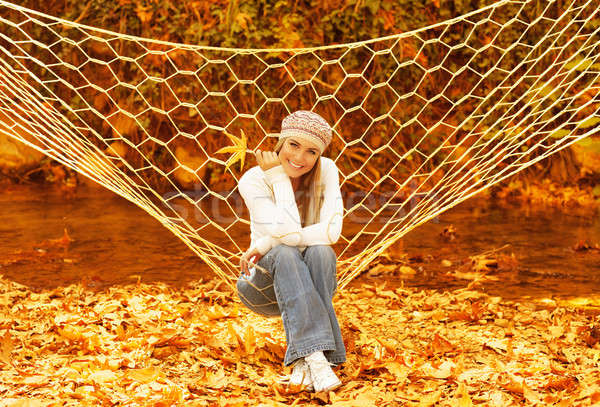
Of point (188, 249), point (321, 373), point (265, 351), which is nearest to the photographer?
point (321, 373)

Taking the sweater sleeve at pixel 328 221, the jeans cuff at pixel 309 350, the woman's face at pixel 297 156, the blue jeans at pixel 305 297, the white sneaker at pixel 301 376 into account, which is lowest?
the white sneaker at pixel 301 376

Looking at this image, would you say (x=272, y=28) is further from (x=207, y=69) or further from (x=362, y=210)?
(x=362, y=210)

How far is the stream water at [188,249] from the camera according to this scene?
258cm

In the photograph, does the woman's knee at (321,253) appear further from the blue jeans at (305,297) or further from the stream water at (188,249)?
the stream water at (188,249)

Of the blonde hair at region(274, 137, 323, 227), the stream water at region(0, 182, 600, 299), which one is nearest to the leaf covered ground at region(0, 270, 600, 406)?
the stream water at region(0, 182, 600, 299)

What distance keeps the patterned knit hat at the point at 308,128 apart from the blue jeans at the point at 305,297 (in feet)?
0.86

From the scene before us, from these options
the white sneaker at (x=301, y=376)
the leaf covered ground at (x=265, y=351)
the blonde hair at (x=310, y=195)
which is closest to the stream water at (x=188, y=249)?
the leaf covered ground at (x=265, y=351)

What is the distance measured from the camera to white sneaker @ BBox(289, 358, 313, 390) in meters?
1.54

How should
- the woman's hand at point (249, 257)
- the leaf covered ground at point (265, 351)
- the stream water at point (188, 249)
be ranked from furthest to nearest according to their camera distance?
the stream water at point (188, 249) < the woman's hand at point (249, 257) < the leaf covered ground at point (265, 351)

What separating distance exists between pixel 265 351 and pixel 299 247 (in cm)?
32

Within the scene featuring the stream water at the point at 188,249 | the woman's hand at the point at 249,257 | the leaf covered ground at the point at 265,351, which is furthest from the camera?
the stream water at the point at 188,249

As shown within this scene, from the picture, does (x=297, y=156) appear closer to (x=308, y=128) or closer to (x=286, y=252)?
(x=308, y=128)

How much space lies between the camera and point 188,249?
3154mm

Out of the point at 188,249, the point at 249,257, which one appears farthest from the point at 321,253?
the point at 188,249
